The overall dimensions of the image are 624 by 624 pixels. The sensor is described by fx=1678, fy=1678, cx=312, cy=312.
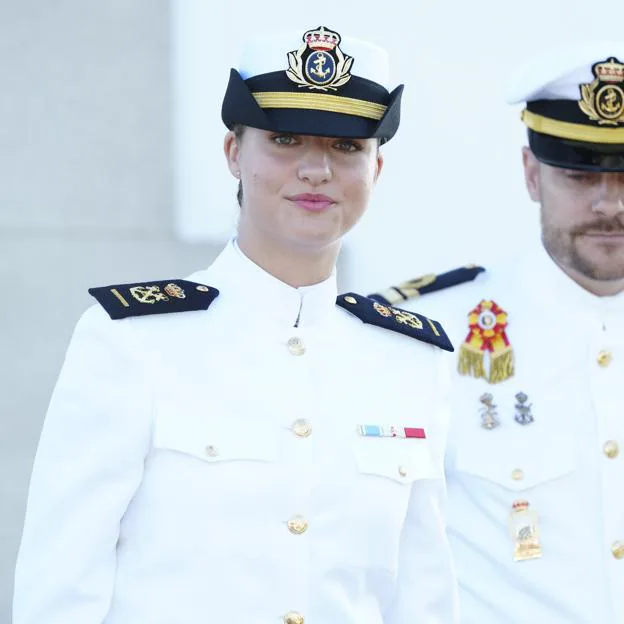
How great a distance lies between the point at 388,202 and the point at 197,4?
0.82 metres

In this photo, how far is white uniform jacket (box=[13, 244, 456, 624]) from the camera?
252 centimetres

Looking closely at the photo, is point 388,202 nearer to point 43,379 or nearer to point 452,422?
point 43,379

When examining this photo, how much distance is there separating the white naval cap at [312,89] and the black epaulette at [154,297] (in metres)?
0.28

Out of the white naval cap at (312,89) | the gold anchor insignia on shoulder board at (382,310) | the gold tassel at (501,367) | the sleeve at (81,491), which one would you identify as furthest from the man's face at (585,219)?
the sleeve at (81,491)

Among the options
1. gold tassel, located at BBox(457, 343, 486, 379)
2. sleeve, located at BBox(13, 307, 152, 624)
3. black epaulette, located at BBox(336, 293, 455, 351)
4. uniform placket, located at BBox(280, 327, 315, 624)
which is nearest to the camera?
sleeve, located at BBox(13, 307, 152, 624)

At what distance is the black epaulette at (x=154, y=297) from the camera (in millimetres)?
2645

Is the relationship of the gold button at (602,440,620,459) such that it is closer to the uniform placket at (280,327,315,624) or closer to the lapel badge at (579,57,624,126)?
the lapel badge at (579,57,624,126)

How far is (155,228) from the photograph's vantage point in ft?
16.1

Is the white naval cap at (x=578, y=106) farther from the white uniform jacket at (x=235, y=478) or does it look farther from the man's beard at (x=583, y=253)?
the white uniform jacket at (x=235, y=478)

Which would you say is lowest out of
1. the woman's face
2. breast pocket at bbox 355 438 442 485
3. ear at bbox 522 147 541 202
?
breast pocket at bbox 355 438 442 485

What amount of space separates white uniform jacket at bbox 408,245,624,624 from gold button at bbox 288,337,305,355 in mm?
846

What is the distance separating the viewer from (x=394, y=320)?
2.95 meters

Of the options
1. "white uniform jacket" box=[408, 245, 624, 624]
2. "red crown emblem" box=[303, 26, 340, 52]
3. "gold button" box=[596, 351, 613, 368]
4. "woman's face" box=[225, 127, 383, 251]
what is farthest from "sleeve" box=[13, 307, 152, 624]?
"gold button" box=[596, 351, 613, 368]

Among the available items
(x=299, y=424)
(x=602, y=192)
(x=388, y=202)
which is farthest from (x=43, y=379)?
(x=299, y=424)
